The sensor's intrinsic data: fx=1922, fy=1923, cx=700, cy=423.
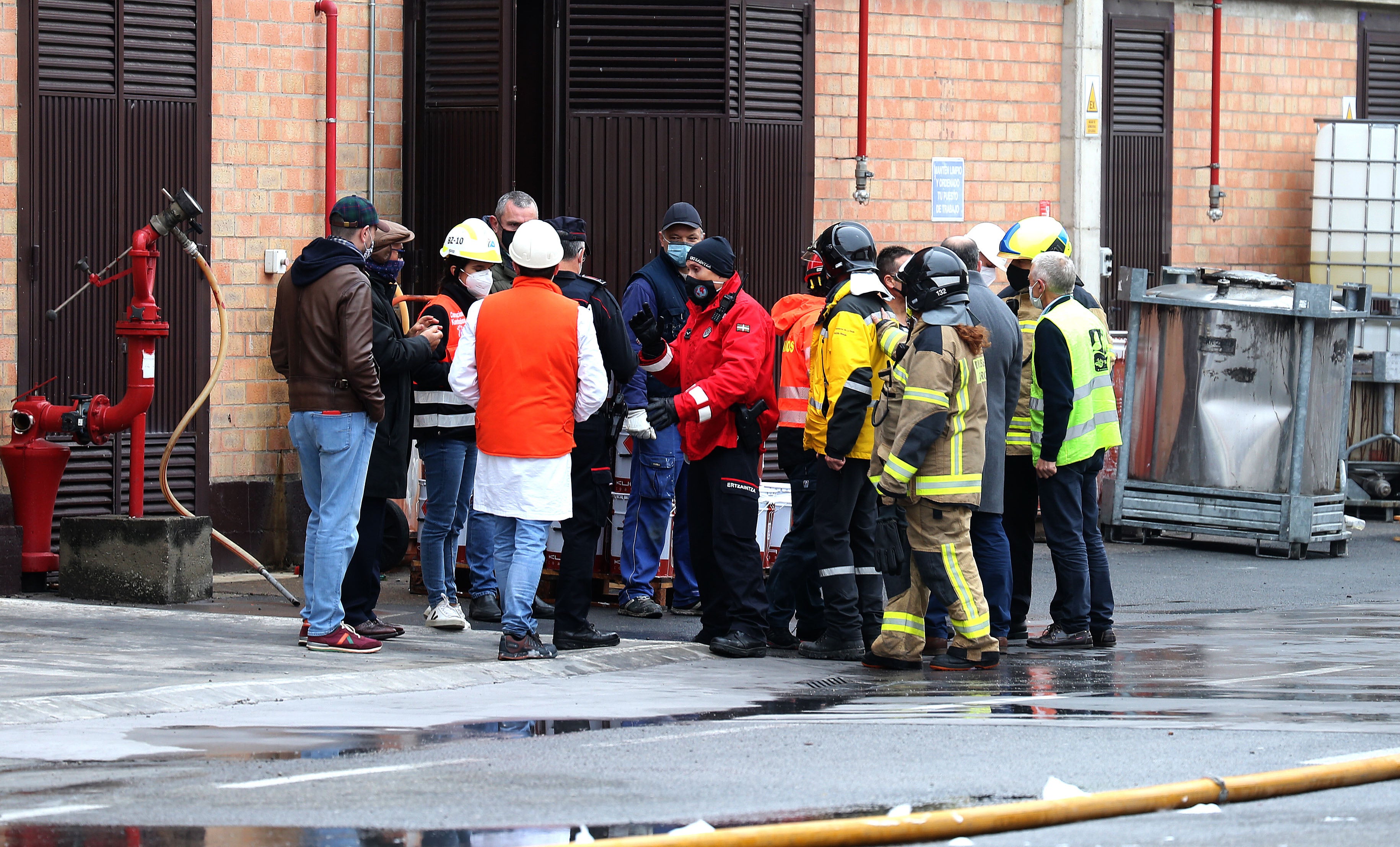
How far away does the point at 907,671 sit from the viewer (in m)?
8.61

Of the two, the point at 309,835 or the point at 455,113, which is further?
the point at 455,113

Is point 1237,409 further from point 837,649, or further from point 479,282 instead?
A: point 479,282

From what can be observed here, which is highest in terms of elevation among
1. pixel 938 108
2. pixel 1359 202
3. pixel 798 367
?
pixel 938 108

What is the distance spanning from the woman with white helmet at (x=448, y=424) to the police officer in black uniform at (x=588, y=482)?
86cm

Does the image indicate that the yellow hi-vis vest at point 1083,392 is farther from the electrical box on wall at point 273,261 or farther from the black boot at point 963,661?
the electrical box on wall at point 273,261

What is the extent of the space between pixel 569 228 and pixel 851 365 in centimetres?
178

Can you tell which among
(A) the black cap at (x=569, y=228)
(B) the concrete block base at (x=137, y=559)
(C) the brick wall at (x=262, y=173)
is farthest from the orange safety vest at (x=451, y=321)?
(C) the brick wall at (x=262, y=173)

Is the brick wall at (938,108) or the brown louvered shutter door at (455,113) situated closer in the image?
the brown louvered shutter door at (455,113)

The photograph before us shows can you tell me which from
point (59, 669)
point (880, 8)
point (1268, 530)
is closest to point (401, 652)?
point (59, 669)

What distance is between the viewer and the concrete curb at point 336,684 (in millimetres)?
7051

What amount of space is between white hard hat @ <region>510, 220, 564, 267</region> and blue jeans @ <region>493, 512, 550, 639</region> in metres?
1.11

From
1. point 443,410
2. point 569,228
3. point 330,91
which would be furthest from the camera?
point 330,91

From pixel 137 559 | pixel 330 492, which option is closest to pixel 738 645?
pixel 330 492

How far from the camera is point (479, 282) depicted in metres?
9.63
